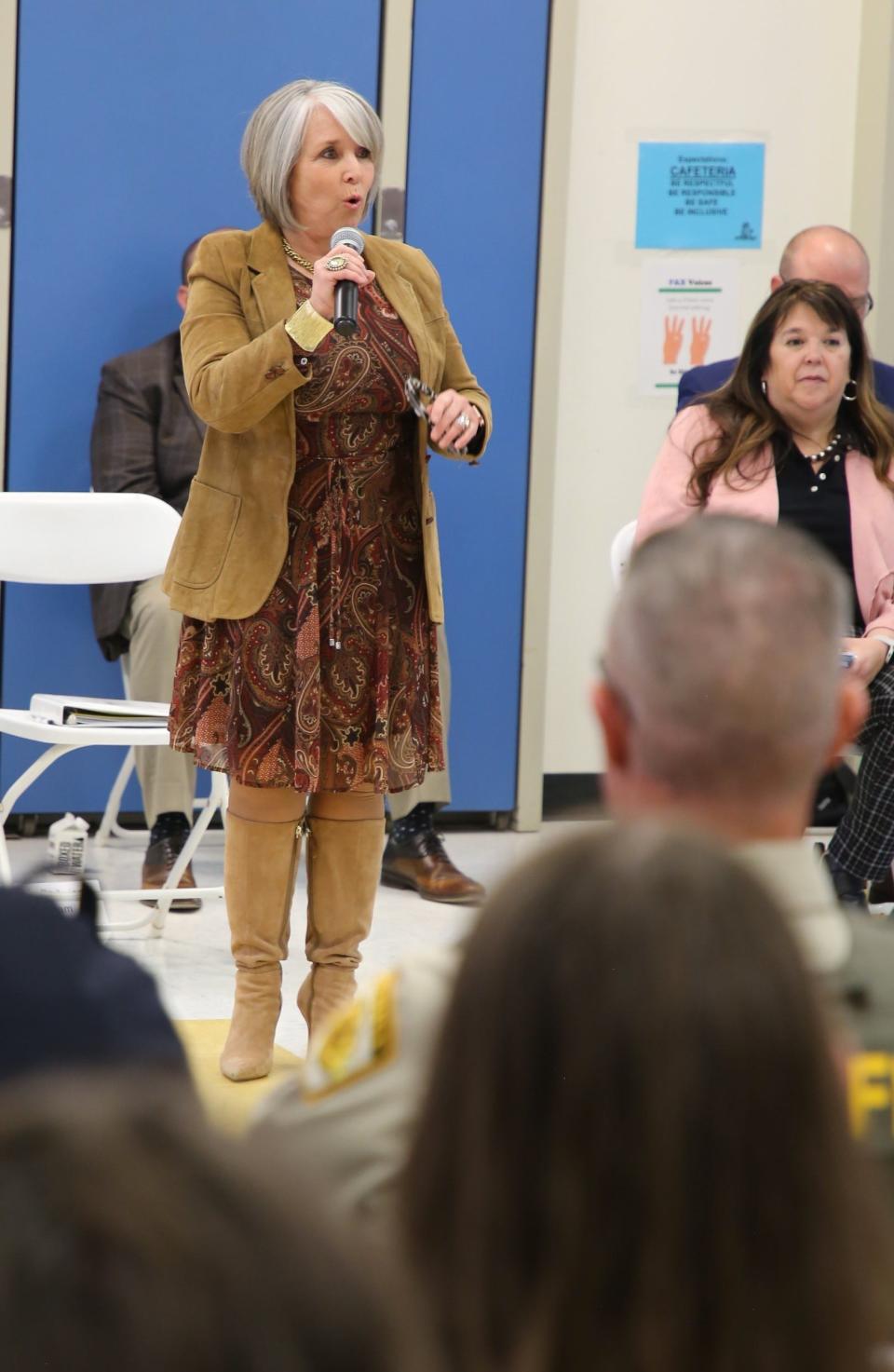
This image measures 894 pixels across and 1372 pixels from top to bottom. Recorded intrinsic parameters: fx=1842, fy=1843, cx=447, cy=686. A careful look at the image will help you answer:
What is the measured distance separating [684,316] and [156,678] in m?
1.98

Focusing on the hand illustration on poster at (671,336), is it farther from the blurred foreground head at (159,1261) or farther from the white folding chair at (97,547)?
the blurred foreground head at (159,1261)

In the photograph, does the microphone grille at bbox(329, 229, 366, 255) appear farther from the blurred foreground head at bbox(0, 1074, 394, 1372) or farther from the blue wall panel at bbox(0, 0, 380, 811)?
the blurred foreground head at bbox(0, 1074, 394, 1372)

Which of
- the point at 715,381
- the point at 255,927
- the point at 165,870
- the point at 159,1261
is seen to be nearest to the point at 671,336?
the point at 715,381

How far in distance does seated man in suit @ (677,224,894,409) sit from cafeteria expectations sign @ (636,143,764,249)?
1168 millimetres

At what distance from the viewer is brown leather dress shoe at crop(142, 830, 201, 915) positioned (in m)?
4.25

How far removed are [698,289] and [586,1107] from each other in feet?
16.3

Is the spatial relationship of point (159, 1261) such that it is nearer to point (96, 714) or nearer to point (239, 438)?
Answer: point (239, 438)

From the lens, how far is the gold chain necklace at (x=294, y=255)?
2904mm

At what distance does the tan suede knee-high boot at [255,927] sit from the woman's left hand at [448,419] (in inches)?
25.8

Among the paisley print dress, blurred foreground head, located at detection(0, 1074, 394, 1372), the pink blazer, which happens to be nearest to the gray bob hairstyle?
the paisley print dress

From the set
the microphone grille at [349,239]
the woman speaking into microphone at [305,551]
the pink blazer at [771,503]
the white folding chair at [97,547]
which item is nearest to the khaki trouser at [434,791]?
the white folding chair at [97,547]

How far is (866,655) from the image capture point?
343 centimetres

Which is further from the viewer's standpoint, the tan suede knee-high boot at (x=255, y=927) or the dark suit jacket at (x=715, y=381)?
the dark suit jacket at (x=715, y=381)

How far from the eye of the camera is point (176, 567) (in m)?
2.86
